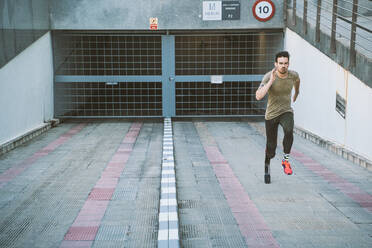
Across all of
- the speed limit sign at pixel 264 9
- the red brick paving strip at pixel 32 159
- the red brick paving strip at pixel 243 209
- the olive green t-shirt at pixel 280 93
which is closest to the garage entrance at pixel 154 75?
the speed limit sign at pixel 264 9

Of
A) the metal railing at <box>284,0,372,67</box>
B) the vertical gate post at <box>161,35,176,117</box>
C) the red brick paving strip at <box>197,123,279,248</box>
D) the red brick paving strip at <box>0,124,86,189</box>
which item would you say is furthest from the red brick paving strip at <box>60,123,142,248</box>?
the vertical gate post at <box>161,35,176,117</box>

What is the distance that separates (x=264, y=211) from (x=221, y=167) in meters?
2.27

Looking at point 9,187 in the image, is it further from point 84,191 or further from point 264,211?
point 264,211

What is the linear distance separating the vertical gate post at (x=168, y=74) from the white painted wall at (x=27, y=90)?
11.8 ft

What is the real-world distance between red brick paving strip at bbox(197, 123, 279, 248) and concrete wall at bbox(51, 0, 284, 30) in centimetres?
611

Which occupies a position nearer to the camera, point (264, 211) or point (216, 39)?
point (264, 211)

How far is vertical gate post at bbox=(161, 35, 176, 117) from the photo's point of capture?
41.7 ft

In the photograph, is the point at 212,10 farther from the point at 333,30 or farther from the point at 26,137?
the point at 26,137

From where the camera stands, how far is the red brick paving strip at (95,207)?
3.92 meters

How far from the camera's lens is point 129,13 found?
12.1 metres

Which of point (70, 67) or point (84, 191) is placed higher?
point (70, 67)

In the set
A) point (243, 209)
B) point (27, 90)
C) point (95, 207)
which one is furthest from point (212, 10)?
point (95, 207)

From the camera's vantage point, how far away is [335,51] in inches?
324

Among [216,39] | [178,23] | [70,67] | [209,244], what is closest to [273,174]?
[209,244]
